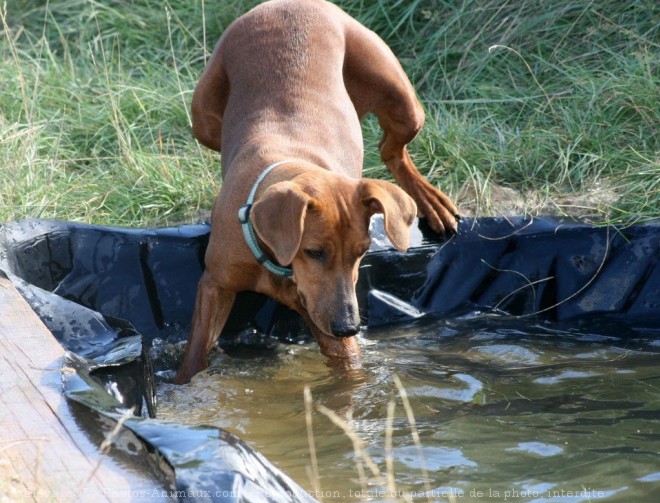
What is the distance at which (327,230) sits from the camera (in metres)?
4.23

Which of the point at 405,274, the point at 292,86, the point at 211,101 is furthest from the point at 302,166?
the point at 211,101

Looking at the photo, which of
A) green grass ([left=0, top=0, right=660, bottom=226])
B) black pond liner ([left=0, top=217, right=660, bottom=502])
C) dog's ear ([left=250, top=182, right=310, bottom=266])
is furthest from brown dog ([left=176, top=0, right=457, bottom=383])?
green grass ([left=0, top=0, right=660, bottom=226])

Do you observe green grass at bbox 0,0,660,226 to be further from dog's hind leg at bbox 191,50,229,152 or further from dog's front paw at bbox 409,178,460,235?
dog's hind leg at bbox 191,50,229,152

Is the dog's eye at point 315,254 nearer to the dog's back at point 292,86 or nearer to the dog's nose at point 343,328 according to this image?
the dog's nose at point 343,328

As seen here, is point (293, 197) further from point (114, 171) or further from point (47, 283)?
point (114, 171)

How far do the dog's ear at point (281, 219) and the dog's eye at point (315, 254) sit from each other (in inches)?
7.7

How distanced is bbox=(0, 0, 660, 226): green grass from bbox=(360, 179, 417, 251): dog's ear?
1502 mm

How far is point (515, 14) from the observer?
24.9 feet

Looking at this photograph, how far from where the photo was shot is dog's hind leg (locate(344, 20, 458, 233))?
219 inches

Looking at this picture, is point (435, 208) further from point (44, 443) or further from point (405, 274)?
point (44, 443)

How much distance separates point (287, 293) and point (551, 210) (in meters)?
1.83

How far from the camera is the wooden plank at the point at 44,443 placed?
8.53 feet

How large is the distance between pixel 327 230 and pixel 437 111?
9.51 ft

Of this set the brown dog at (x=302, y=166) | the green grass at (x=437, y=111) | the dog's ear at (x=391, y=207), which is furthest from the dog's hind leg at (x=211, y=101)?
the dog's ear at (x=391, y=207)
